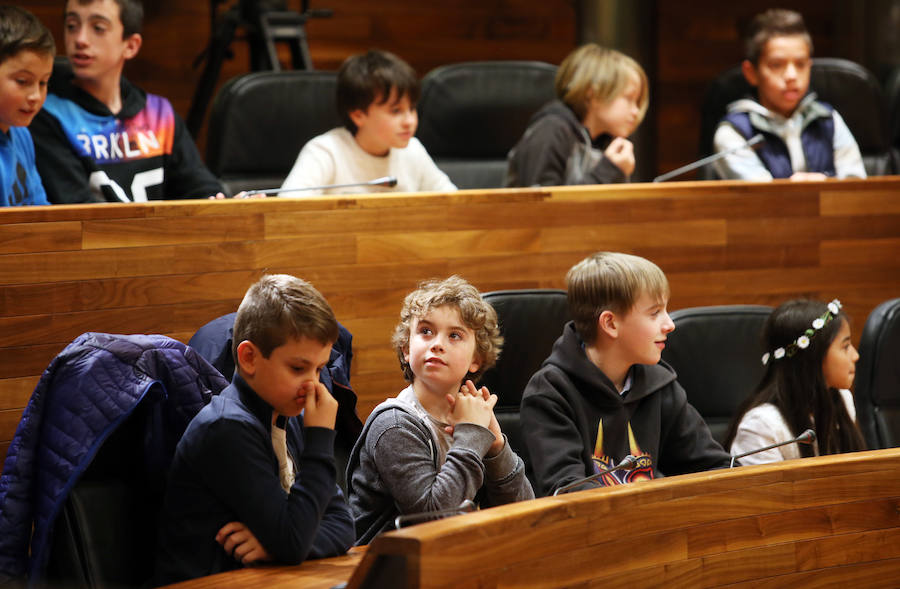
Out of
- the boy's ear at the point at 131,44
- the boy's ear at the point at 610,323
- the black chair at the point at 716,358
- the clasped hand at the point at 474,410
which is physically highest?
the boy's ear at the point at 131,44

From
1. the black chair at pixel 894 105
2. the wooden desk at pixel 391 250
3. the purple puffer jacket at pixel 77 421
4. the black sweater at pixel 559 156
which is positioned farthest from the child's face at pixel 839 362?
the black chair at pixel 894 105

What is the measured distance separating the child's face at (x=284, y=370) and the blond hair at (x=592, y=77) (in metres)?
1.77

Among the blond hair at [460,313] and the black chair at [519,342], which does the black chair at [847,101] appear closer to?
the black chair at [519,342]

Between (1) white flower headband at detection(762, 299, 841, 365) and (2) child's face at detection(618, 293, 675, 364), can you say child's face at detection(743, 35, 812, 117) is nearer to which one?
(1) white flower headband at detection(762, 299, 841, 365)

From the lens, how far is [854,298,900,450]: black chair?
257 cm

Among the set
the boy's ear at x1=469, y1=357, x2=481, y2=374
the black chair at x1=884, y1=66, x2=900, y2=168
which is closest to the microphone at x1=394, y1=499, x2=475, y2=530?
the boy's ear at x1=469, y1=357, x2=481, y2=374

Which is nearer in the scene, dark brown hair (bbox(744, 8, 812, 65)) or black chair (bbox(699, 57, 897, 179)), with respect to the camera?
dark brown hair (bbox(744, 8, 812, 65))

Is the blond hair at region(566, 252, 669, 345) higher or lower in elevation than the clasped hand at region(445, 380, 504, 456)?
higher

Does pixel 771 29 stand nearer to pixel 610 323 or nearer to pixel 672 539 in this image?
pixel 610 323

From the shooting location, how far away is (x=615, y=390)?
2.20 metres

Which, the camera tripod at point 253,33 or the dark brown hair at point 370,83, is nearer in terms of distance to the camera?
the dark brown hair at point 370,83

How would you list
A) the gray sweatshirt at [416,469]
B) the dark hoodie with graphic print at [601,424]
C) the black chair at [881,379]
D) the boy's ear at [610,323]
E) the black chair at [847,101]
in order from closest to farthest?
the gray sweatshirt at [416,469] → the dark hoodie with graphic print at [601,424] → the boy's ear at [610,323] → the black chair at [881,379] → the black chair at [847,101]

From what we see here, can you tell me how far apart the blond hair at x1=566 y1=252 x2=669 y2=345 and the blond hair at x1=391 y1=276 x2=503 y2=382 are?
23 centimetres

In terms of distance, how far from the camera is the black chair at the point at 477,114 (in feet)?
12.0
